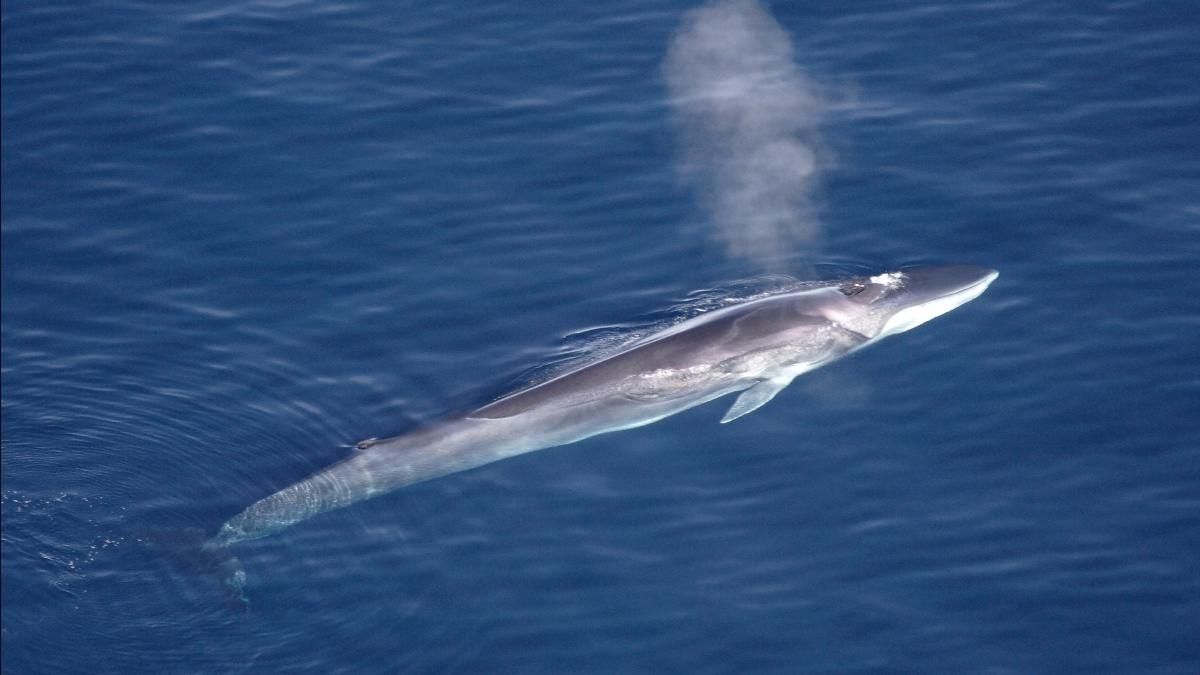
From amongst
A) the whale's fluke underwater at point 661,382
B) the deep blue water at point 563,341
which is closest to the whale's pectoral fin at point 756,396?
the whale's fluke underwater at point 661,382

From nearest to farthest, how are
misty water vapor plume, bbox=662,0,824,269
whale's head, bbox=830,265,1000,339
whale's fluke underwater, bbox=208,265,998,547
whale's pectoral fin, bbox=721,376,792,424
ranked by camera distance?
whale's fluke underwater, bbox=208,265,998,547 < whale's pectoral fin, bbox=721,376,792,424 < whale's head, bbox=830,265,1000,339 < misty water vapor plume, bbox=662,0,824,269

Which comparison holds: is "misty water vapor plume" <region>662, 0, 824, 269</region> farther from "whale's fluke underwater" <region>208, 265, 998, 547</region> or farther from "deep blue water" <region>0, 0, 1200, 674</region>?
"whale's fluke underwater" <region>208, 265, 998, 547</region>

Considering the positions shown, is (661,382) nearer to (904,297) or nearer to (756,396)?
(756,396)

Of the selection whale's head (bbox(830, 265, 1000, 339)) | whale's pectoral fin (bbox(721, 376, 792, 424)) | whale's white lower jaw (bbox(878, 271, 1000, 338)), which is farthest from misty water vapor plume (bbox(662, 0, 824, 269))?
whale's pectoral fin (bbox(721, 376, 792, 424))

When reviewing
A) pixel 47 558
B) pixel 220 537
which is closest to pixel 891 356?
pixel 220 537

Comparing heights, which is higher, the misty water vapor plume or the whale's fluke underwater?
the misty water vapor plume

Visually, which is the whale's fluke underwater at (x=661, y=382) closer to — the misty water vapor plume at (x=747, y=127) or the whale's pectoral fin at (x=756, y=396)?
the whale's pectoral fin at (x=756, y=396)

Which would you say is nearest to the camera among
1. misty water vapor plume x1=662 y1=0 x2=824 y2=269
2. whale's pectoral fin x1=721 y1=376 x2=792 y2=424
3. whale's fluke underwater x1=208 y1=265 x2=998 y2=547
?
whale's fluke underwater x1=208 y1=265 x2=998 y2=547
